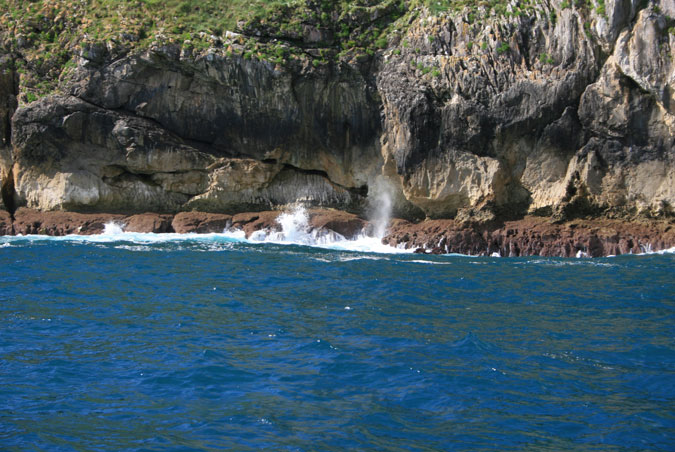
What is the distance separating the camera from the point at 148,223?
1180 inches

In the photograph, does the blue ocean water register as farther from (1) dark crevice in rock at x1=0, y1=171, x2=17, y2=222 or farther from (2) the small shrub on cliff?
(1) dark crevice in rock at x1=0, y1=171, x2=17, y2=222

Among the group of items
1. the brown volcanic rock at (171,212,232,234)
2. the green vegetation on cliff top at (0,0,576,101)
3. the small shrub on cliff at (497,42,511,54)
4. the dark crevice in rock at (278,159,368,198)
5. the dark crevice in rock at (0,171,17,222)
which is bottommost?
the brown volcanic rock at (171,212,232,234)

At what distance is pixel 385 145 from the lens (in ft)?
95.0

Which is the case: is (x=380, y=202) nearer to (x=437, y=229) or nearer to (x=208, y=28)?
(x=437, y=229)

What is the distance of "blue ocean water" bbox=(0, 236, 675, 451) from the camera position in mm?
8562

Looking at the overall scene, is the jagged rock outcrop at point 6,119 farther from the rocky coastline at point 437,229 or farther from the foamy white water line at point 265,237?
the foamy white water line at point 265,237

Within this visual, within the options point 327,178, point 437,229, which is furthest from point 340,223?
point 437,229

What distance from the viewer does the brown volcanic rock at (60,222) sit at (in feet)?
97.4

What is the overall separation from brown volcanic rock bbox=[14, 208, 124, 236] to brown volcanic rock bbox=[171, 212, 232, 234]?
275 cm

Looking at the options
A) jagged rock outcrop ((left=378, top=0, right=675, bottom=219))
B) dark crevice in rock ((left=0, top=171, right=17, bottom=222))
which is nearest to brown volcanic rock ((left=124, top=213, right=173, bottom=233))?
dark crevice in rock ((left=0, top=171, right=17, bottom=222))

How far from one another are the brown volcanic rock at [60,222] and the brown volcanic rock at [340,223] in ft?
29.9

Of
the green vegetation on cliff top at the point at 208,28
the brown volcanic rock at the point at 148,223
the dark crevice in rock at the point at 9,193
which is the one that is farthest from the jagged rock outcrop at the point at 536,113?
the dark crevice in rock at the point at 9,193

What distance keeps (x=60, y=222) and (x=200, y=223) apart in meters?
6.22

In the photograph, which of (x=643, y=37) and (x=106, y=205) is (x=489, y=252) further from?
(x=106, y=205)
